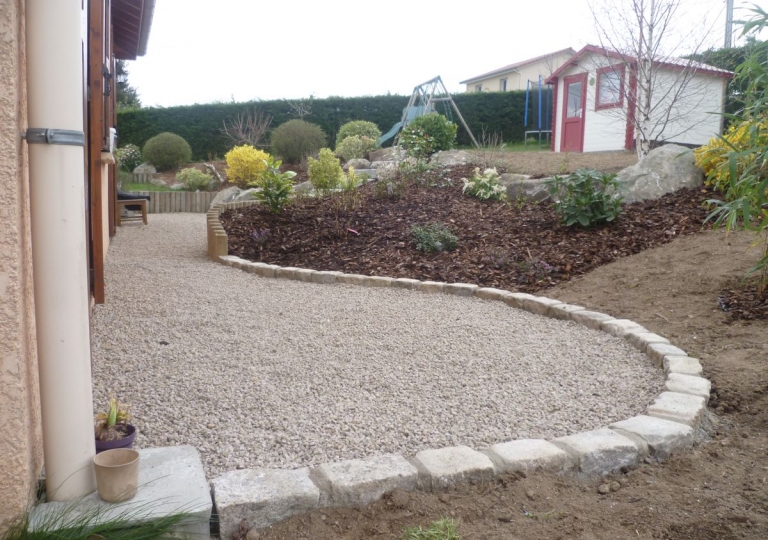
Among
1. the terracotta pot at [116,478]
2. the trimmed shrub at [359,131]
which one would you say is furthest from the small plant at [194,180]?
the terracotta pot at [116,478]

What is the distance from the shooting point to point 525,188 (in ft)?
22.8

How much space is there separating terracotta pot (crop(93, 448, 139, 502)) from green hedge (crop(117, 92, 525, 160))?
16.2 meters

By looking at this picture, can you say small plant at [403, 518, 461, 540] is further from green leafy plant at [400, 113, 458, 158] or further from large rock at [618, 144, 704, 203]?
green leafy plant at [400, 113, 458, 158]

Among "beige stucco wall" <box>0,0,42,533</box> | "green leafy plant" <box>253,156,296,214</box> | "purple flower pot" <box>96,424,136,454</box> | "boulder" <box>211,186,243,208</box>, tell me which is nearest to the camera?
"beige stucco wall" <box>0,0,42,533</box>

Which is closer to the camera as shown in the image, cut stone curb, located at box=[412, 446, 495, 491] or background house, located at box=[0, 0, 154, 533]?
background house, located at box=[0, 0, 154, 533]

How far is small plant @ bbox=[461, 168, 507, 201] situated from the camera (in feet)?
23.1

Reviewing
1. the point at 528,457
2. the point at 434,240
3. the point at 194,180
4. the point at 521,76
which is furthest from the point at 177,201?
the point at 521,76

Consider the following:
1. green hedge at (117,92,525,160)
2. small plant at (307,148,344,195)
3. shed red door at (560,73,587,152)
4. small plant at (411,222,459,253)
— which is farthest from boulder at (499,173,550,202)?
green hedge at (117,92,525,160)

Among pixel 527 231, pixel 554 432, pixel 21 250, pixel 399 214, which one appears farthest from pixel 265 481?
pixel 399 214

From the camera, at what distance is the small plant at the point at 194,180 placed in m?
12.9

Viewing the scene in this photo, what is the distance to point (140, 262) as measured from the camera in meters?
5.76

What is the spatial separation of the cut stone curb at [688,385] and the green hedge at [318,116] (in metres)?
15.8

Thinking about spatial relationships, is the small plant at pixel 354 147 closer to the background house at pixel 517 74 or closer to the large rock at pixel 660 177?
the large rock at pixel 660 177

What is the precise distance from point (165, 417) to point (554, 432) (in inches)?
58.0
